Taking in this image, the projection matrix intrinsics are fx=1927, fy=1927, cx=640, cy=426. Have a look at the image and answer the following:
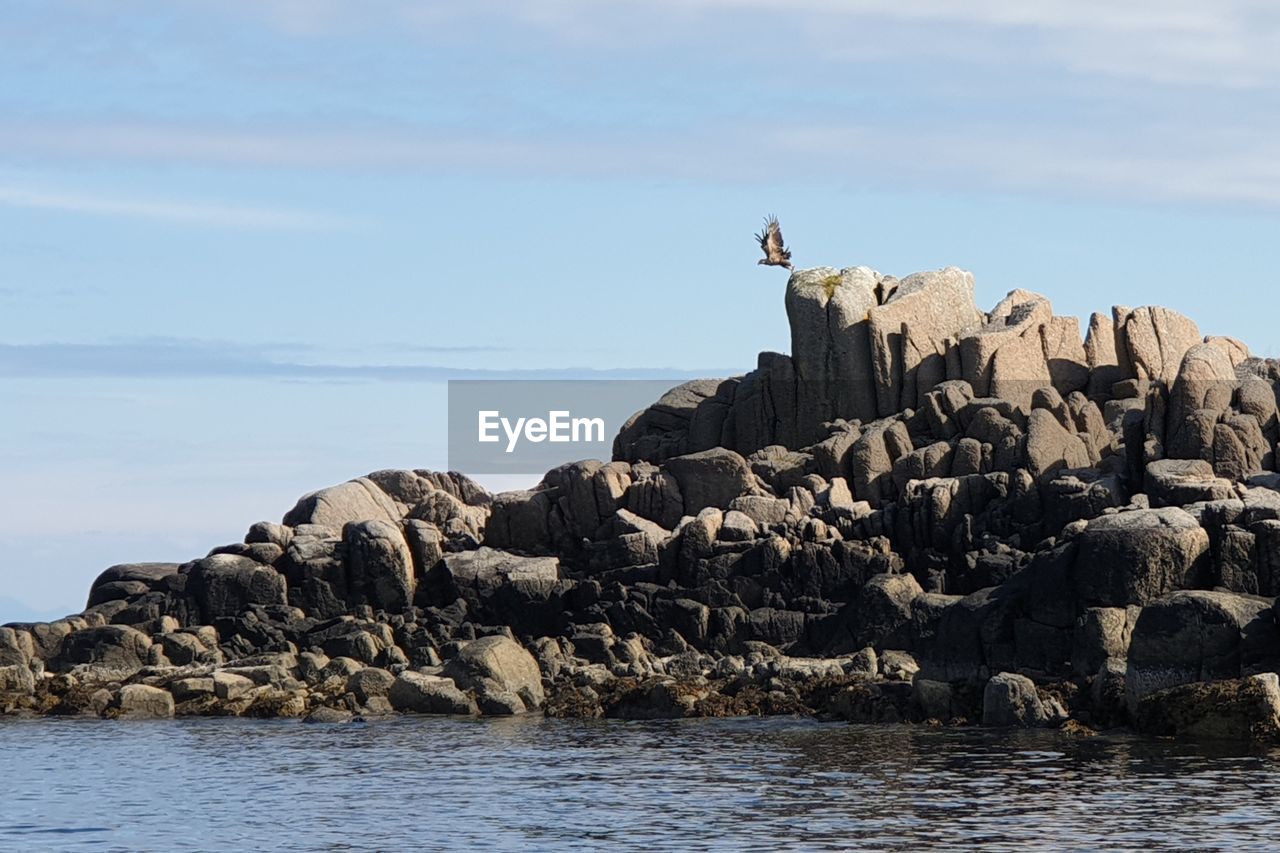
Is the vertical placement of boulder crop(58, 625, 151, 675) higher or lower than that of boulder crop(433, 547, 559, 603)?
lower

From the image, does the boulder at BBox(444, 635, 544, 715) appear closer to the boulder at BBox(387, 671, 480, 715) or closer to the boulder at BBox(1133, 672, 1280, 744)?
the boulder at BBox(387, 671, 480, 715)

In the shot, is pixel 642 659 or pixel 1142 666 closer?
pixel 1142 666

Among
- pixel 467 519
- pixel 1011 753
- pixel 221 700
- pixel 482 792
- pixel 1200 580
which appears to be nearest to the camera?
pixel 482 792

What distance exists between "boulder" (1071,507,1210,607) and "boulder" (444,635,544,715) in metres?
18.3

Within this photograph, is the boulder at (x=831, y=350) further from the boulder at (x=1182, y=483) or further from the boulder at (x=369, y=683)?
the boulder at (x=369, y=683)

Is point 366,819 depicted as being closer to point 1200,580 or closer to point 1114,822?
point 1114,822

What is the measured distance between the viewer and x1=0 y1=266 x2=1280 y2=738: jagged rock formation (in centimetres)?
5631

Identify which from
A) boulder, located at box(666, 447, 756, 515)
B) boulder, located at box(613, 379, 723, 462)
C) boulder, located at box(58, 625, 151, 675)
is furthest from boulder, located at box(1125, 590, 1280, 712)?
boulder, located at box(58, 625, 151, 675)

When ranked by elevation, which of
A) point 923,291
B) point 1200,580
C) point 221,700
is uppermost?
point 923,291

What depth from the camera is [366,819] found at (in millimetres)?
41812

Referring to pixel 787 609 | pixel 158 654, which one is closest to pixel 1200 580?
pixel 787 609

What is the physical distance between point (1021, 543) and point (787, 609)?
870 cm

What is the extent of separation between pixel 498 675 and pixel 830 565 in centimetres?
1357

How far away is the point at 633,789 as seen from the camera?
45062 mm
